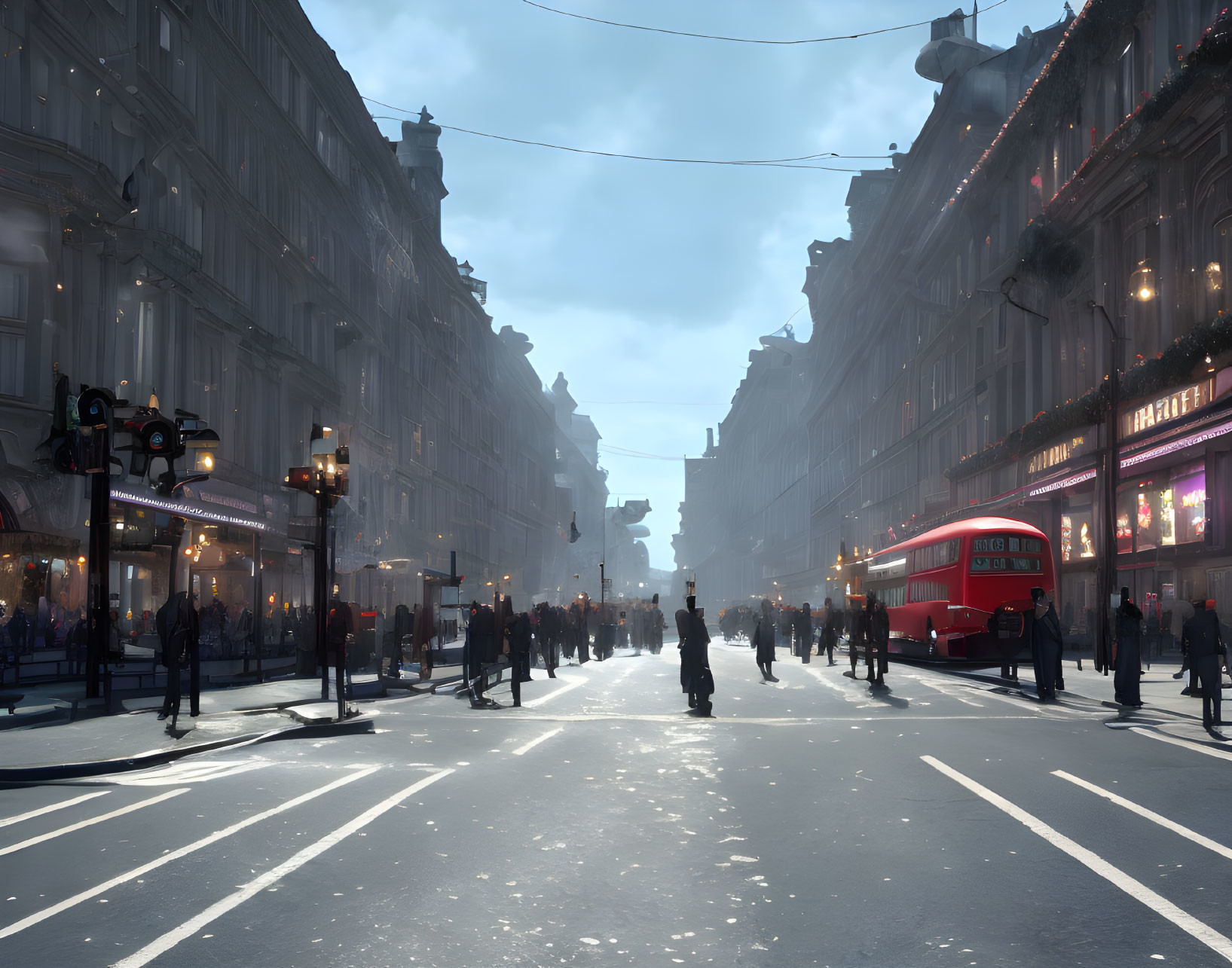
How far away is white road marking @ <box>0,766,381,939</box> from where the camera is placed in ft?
21.4

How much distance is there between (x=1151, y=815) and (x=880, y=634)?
16841 mm

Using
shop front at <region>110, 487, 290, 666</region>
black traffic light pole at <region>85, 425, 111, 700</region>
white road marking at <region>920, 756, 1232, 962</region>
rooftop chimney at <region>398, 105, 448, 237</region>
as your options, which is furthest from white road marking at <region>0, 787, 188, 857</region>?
rooftop chimney at <region>398, 105, 448, 237</region>

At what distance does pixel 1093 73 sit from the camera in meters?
41.8

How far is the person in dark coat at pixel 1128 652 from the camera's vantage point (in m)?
19.1

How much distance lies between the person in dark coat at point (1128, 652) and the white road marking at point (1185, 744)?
269cm

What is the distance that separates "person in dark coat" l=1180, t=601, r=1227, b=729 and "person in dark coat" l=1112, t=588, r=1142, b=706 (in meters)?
1.76

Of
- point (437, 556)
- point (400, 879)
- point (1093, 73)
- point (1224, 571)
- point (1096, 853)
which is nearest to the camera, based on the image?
point (400, 879)

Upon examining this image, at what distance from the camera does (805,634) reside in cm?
4184

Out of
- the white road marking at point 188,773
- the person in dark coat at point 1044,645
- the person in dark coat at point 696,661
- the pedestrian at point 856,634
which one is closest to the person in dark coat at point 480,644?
the person in dark coat at point 696,661

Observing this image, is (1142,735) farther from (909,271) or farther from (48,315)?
(909,271)

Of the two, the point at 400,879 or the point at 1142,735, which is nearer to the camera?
the point at 400,879

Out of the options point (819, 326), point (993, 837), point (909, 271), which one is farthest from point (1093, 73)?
point (819, 326)

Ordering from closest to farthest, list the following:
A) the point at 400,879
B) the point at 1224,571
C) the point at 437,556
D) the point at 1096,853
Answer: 1. the point at 400,879
2. the point at 1096,853
3. the point at 1224,571
4. the point at 437,556

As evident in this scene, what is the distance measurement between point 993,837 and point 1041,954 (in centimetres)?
296
